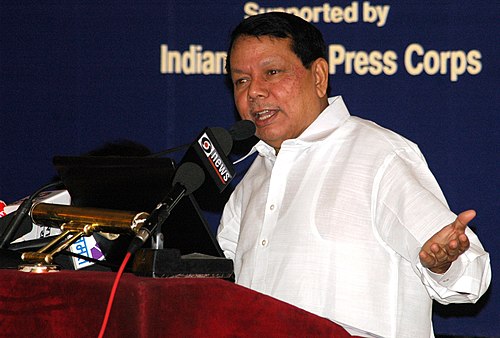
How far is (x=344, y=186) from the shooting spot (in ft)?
6.68

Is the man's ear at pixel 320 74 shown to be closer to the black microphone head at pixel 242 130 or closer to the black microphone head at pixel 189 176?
the black microphone head at pixel 242 130

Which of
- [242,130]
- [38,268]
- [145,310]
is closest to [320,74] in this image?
[242,130]

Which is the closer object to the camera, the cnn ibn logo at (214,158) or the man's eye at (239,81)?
the cnn ibn logo at (214,158)

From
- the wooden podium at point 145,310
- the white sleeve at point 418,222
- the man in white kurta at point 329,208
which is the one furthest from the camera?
the man in white kurta at point 329,208

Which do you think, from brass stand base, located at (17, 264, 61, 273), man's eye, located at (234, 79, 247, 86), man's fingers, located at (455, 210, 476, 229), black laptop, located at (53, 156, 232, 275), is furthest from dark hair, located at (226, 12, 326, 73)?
brass stand base, located at (17, 264, 61, 273)

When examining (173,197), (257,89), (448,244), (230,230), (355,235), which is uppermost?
(257,89)

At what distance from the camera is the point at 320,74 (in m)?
2.32

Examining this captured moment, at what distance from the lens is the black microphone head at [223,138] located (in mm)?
1531

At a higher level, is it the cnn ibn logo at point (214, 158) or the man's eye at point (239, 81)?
the man's eye at point (239, 81)

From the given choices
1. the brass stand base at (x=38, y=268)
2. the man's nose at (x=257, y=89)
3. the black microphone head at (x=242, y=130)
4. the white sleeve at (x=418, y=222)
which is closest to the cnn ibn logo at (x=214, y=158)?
the black microphone head at (x=242, y=130)

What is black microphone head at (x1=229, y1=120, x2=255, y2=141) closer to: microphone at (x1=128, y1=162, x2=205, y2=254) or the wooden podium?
microphone at (x1=128, y1=162, x2=205, y2=254)

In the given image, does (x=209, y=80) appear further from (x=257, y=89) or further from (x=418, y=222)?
(x=418, y=222)

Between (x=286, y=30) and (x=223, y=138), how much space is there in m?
0.77

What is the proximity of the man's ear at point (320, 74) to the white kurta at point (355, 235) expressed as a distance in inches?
7.0
